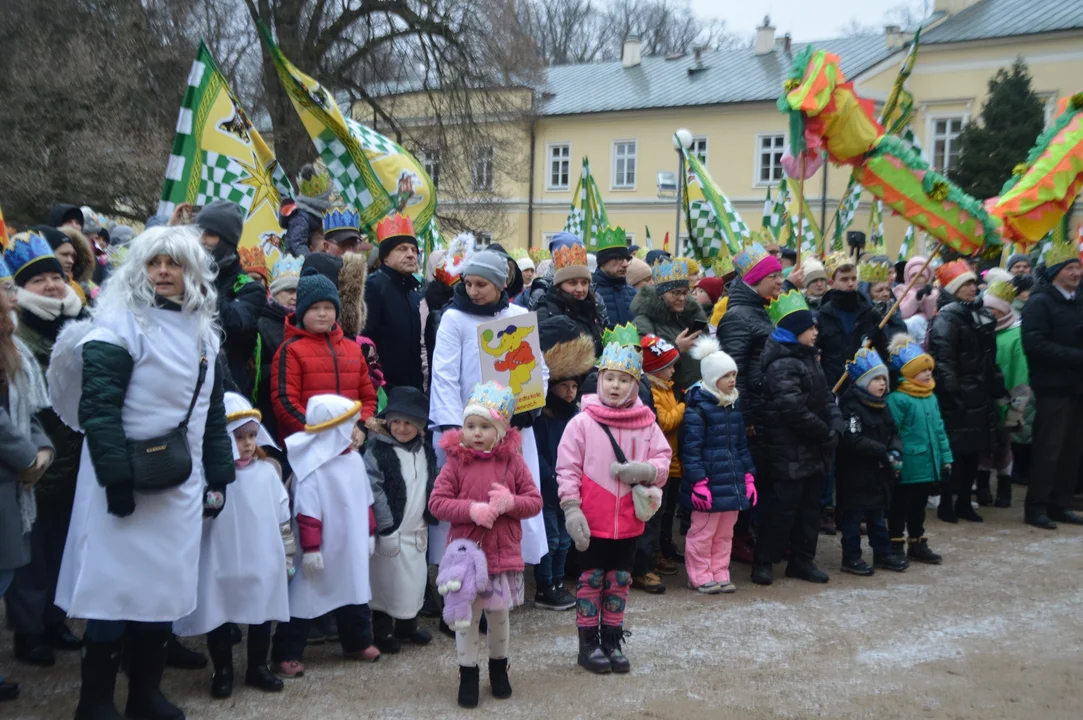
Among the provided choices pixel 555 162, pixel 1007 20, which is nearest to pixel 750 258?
pixel 1007 20

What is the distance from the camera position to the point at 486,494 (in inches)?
194

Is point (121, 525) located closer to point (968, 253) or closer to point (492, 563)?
point (492, 563)

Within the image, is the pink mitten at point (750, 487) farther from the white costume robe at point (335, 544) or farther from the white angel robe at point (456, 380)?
the white costume robe at point (335, 544)

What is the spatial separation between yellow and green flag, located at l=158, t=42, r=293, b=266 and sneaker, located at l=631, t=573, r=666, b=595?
3443 millimetres

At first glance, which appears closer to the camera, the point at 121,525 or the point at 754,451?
the point at 121,525

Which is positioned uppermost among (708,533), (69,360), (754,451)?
(69,360)

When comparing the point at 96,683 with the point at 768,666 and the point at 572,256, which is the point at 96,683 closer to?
the point at 768,666

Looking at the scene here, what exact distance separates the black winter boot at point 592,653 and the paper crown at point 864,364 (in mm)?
3214

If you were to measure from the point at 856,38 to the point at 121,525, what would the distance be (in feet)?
135

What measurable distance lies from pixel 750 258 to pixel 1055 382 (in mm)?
3152

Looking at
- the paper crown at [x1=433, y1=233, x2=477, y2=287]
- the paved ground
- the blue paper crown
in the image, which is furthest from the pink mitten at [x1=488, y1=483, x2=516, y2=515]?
the blue paper crown

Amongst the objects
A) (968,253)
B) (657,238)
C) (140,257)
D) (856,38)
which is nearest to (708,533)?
(968,253)

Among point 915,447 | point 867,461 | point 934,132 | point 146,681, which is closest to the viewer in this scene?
point 146,681

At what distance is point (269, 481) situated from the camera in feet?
16.4
